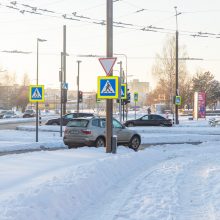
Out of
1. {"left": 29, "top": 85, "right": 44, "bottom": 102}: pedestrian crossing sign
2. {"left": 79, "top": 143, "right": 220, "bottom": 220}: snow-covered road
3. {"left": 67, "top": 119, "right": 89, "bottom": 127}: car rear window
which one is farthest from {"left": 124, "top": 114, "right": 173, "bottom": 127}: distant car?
Answer: {"left": 79, "top": 143, "right": 220, "bottom": 220}: snow-covered road

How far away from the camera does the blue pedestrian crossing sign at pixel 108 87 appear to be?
16.0 metres

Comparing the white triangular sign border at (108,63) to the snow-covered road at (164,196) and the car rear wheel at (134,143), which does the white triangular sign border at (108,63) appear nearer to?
the snow-covered road at (164,196)

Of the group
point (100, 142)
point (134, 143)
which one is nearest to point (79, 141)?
A: point (100, 142)

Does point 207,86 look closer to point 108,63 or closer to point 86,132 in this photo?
point 86,132

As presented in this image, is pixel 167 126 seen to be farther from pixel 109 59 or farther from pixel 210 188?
pixel 210 188

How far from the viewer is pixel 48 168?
12.4 metres

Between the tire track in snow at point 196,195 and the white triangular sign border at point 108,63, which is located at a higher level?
the white triangular sign border at point 108,63


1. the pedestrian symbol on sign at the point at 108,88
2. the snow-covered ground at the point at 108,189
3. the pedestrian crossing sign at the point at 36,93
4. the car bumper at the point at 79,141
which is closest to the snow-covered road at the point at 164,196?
the snow-covered ground at the point at 108,189

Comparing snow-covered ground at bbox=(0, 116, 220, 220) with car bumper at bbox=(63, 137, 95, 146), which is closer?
snow-covered ground at bbox=(0, 116, 220, 220)

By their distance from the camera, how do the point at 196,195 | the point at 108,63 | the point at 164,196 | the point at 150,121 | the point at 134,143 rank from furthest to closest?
the point at 150,121 < the point at 134,143 < the point at 108,63 < the point at 196,195 < the point at 164,196

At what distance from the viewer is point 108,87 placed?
52.9 feet

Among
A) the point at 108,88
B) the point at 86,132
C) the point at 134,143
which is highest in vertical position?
the point at 108,88

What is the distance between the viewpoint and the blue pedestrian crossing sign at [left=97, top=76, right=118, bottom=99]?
16.0 metres

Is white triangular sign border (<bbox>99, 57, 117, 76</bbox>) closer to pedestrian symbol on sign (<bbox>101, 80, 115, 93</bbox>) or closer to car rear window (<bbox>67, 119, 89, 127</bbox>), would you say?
pedestrian symbol on sign (<bbox>101, 80, 115, 93</bbox>)
